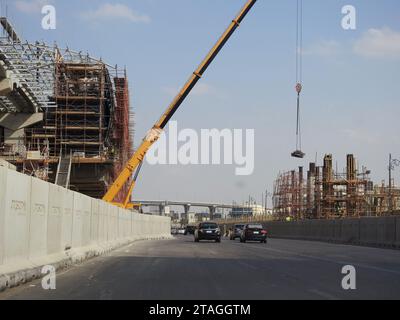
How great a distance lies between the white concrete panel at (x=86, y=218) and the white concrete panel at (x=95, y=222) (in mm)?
791

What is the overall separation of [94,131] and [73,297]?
68.8m

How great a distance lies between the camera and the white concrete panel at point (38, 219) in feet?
53.6

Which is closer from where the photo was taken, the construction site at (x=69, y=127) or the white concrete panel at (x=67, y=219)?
the white concrete panel at (x=67, y=219)

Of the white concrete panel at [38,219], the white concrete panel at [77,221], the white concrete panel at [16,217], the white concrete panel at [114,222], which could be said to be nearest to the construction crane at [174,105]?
the white concrete panel at [114,222]

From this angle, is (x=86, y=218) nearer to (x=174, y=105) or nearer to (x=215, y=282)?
(x=215, y=282)

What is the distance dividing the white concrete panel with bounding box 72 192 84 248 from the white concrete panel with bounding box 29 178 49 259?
14.1ft

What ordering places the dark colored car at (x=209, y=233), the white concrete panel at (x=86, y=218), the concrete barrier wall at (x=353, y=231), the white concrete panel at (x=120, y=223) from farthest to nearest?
the dark colored car at (x=209, y=233) → the white concrete panel at (x=120, y=223) → the concrete barrier wall at (x=353, y=231) → the white concrete panel at (x=86, y=218)

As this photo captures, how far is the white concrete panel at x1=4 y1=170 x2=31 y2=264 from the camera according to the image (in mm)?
13969

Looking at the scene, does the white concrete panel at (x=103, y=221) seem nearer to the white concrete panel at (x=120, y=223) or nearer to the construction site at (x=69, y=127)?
the white concrete panel at (x=120, y=223)

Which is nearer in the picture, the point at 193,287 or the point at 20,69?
the point at 193,287

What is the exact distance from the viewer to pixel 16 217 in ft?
48.4

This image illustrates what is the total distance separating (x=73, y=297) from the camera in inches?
493
